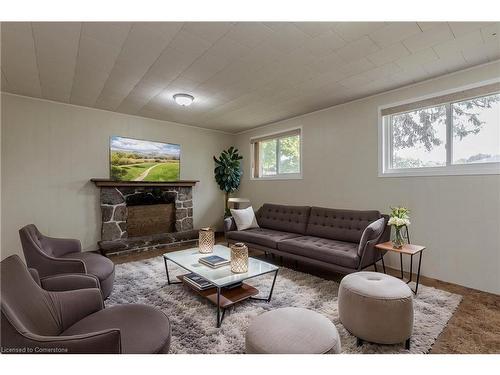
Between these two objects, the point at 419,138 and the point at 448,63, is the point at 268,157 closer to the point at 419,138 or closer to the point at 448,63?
the point at 419,138

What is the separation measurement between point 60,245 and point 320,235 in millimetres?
3477

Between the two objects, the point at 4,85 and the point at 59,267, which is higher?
the point at 4,85

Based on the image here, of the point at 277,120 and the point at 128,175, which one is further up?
the point at 277,120

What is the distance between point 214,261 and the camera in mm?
2611

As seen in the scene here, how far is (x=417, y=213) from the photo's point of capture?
10.7 ft

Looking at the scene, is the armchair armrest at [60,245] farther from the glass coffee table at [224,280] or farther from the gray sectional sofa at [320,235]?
the gray sectional sofa at [320,235]

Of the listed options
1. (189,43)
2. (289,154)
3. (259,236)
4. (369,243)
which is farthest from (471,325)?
(289,154)

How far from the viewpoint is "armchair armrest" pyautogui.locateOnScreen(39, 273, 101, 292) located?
1884mm
